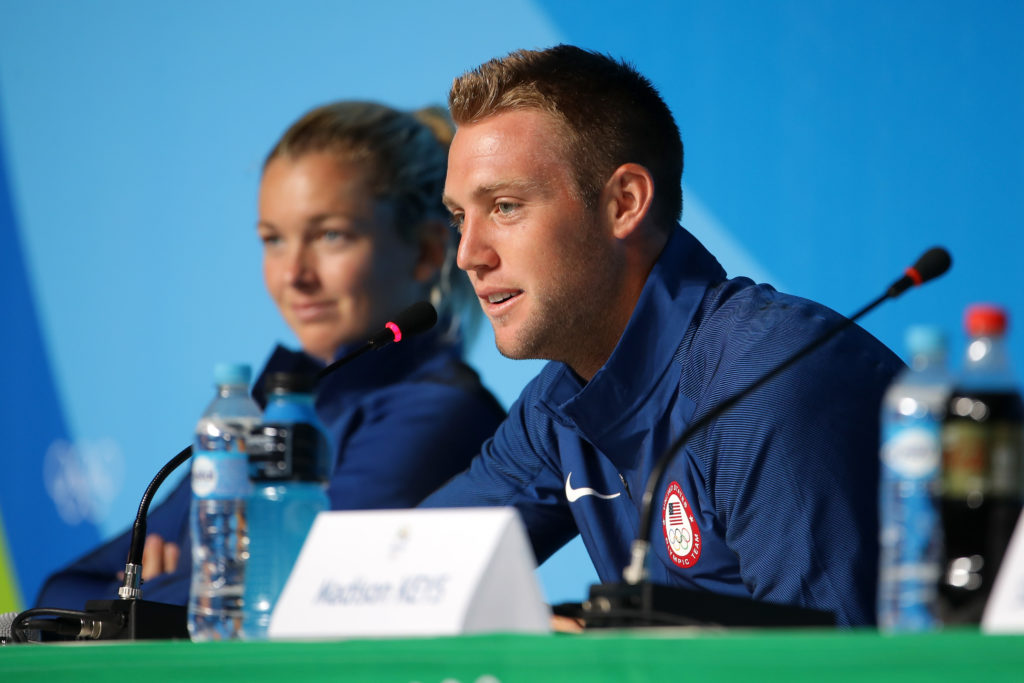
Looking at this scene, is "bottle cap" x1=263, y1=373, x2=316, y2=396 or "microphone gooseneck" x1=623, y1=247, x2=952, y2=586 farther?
"bottle cap" x1=263, y1=373, x2=316, y2=396

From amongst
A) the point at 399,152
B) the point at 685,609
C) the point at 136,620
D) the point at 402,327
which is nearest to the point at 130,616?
the point at 136,620

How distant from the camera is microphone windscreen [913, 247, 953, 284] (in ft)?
3.80

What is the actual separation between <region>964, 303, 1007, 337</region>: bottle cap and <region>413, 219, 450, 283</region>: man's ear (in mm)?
1954

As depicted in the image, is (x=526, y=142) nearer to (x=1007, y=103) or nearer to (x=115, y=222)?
(x=1007, y=103)

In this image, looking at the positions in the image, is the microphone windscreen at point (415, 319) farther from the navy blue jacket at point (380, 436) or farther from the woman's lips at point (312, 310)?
the woman's lips at point (312, 310)

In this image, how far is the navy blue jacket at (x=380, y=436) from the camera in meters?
2.45

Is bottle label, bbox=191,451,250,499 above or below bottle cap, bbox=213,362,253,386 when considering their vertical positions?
below

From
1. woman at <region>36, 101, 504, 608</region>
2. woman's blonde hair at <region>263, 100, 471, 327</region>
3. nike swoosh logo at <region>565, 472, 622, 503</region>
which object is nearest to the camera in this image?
nike swoosh logo at <region>565, 472, 622, 503</region>

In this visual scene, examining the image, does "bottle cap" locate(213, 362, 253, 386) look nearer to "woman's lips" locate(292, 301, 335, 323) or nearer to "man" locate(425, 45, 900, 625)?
"man" locate(425, 45, 900, 625)

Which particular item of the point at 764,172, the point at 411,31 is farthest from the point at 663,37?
the point at 411,31

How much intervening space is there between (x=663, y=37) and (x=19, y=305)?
1774 millimetres

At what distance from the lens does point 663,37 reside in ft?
7.94

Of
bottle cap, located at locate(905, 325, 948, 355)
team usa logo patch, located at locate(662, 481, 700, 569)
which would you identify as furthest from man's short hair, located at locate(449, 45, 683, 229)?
bottle cap, located at locate(905, 325, 948, 355)

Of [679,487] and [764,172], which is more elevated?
[764,172]
